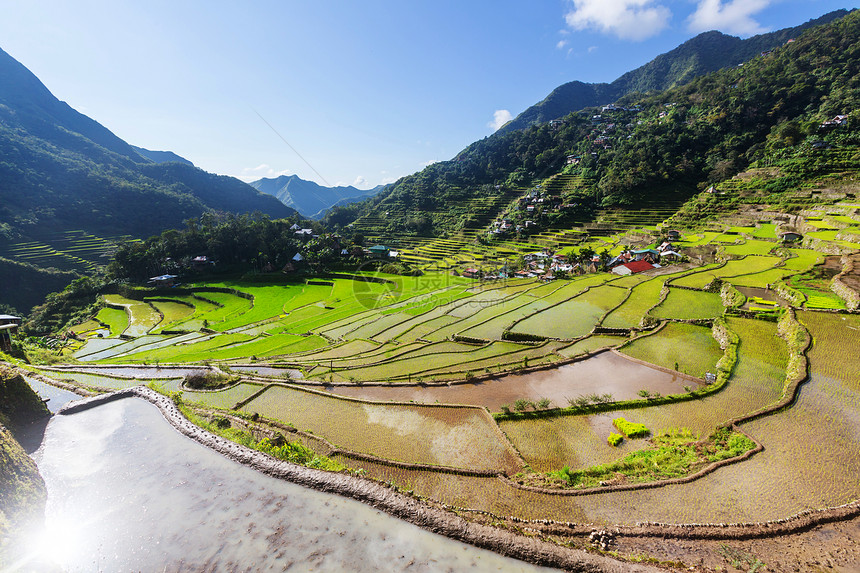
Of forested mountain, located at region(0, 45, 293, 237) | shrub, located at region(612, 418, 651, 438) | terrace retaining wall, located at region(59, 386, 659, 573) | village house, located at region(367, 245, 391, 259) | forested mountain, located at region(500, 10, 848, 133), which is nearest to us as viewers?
terrace retaining wall, located at region(59, 386, 659, 573)

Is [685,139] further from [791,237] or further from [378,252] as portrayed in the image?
[378,252]

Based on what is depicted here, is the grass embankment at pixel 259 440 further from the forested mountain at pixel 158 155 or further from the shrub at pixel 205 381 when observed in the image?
the forested mountain at pixel 158 155

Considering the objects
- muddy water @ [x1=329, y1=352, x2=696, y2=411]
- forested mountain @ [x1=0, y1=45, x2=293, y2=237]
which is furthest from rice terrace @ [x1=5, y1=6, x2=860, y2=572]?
forested mountain @ [x1=0, y1=45, x2=293, y2=237]

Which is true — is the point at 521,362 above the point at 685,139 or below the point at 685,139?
below

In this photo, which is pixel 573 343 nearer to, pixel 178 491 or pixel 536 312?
pixel 536 312

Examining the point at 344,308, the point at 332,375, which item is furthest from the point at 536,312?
the point at 344,308

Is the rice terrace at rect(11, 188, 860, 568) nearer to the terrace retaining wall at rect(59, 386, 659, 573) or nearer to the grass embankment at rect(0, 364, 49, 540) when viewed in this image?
the terrace retaining wall at rect(59, 386, 659, 573)

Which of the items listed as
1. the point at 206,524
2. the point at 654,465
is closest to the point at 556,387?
the point at 654,465
